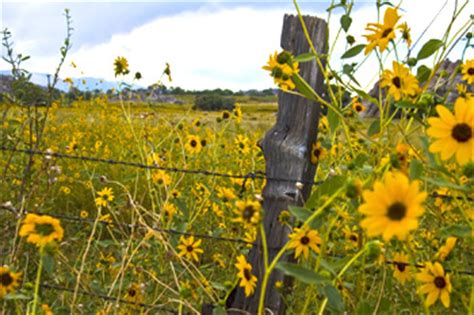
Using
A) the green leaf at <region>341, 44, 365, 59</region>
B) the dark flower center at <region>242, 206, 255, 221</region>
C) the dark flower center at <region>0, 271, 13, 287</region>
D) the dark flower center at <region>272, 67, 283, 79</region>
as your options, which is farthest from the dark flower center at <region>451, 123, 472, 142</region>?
the dark flower center at <region>0, 271, 13, 287</region>

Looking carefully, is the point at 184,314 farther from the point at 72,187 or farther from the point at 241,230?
the point at 72,187

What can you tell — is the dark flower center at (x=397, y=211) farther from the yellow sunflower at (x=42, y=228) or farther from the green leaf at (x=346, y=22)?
the green leaf at (x=346, y=22)

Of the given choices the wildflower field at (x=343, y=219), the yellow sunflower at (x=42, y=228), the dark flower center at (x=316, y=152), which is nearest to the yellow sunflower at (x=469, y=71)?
the wildflower field at (x=343, y=219)

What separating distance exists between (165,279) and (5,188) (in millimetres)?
938

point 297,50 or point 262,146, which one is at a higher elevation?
point 297,50

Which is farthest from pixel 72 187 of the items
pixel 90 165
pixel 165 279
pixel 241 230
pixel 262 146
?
pixel 262 146

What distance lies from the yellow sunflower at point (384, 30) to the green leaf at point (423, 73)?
0.17 metres

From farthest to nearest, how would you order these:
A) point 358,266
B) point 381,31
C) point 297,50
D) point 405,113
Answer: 1. point 297,50
2. point 358,266
3. point 405,113
4. point 381,31

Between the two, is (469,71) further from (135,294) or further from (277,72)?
(135,294)

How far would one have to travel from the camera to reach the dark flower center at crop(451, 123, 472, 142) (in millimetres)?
1149

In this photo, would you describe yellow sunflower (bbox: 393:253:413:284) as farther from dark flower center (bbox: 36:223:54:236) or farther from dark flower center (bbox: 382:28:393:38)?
dark flower center (bbox: 36:223:54:236)

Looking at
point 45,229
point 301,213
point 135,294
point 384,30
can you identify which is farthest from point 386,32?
point 135,294

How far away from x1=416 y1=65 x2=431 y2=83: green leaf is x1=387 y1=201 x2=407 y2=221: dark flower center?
789mm

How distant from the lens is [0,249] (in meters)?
2.20
